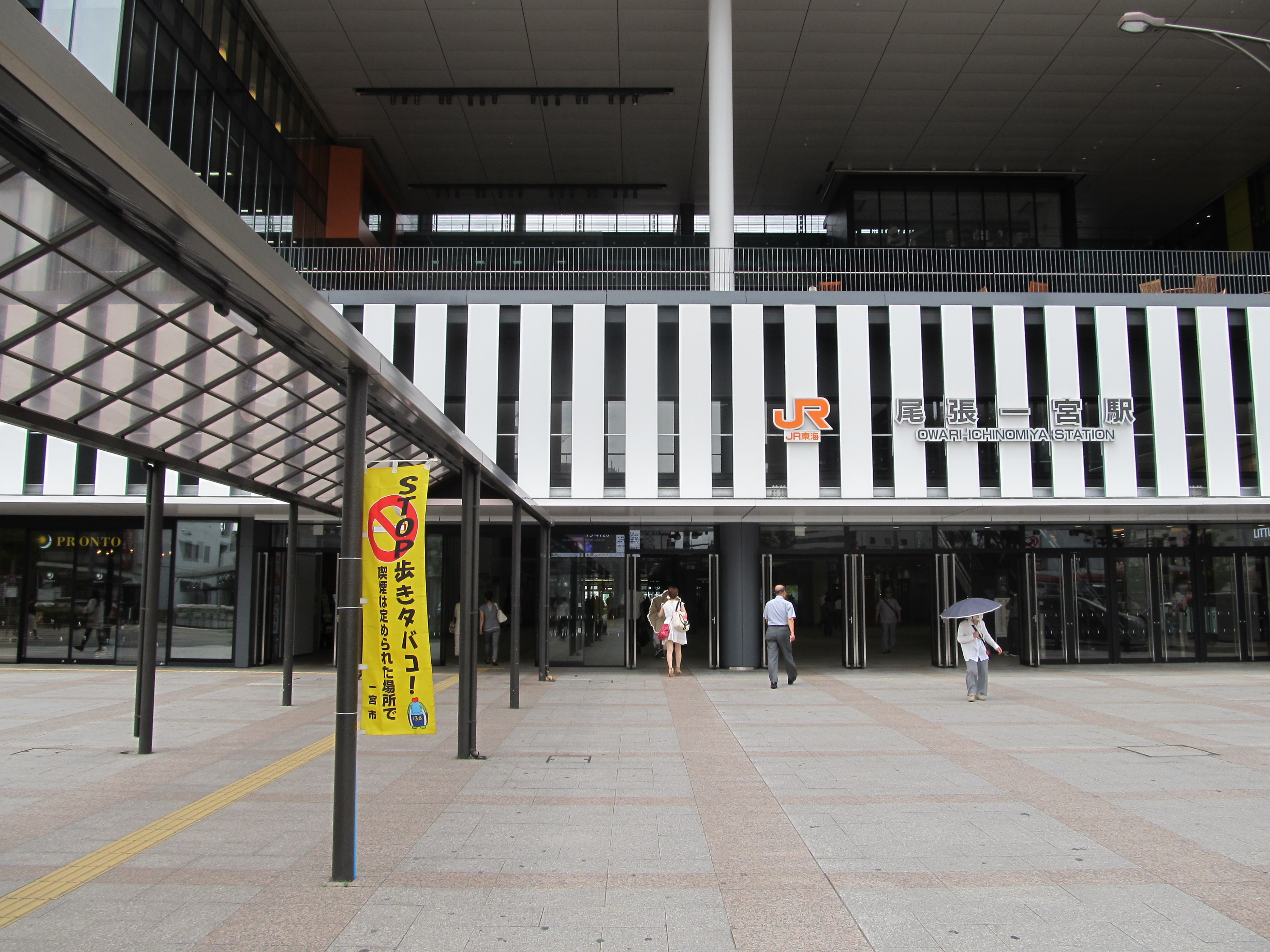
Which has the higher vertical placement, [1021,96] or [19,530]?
[1021,96]

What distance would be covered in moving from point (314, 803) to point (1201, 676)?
16.8m

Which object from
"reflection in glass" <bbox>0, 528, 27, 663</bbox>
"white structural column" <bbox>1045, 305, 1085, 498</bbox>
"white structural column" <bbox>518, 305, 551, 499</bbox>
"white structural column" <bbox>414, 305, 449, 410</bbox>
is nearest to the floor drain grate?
"white structural column" <bbox>1045, 305, 1085, 498</bbox>

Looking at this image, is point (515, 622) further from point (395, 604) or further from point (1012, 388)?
point (1012, 388)

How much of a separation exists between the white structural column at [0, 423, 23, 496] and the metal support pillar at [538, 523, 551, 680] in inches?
420

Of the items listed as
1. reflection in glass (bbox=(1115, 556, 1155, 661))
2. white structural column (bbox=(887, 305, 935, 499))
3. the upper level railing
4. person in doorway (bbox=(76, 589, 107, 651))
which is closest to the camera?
white structural column (bbox=(887, 305, 935, 499))

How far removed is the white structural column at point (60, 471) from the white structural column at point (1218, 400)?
74.8 feet

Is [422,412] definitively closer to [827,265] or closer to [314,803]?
[314,803]

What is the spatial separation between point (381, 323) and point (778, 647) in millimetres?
10473

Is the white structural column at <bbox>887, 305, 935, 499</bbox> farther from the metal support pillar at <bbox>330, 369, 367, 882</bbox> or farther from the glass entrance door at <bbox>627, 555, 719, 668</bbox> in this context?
the metal support pillar at <bbox>330, 369, 367, 882</bbox>

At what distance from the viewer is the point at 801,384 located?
17.9m

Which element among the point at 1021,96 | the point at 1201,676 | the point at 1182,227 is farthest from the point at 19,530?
the point at 1182,227

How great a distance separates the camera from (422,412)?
668 cm

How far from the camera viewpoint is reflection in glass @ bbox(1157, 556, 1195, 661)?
19.4 meters

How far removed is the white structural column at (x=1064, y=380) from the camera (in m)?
17.8
